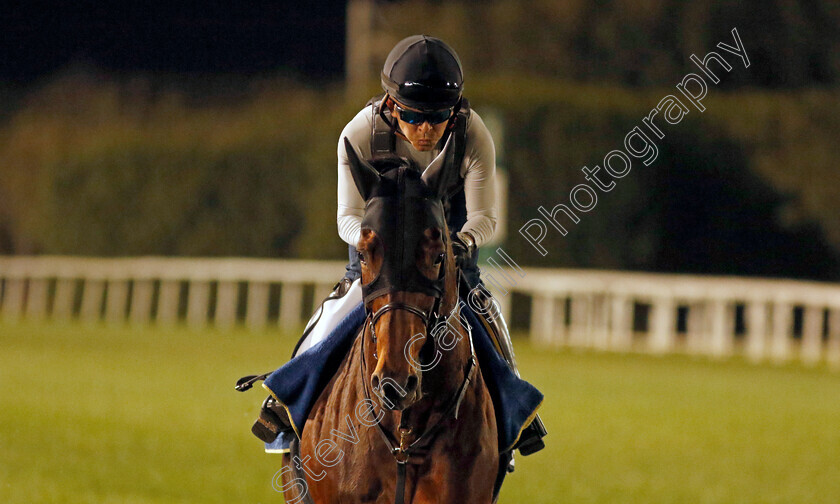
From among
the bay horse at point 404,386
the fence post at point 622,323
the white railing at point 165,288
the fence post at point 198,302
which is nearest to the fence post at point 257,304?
the white railing at point 165,288

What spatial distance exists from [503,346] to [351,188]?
92cm

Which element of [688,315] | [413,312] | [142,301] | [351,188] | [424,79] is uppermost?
[424,79]

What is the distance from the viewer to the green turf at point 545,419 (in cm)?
823

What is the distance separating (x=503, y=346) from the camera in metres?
5.29

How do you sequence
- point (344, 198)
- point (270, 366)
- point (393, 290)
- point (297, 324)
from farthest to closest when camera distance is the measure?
point (297, 324) → point (270, 366) → point (344, 198) → point (393, 290)

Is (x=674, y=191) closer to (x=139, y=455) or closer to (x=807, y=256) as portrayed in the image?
(x=807, y=256)

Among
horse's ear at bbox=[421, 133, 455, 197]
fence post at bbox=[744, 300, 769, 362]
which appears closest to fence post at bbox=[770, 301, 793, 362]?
fence post at bbox=[744, 300, 769, 362]

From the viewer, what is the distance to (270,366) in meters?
14.8

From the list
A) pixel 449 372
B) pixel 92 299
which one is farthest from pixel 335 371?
pixel 92 299

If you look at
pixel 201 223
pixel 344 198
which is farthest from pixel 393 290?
pixel 201 223

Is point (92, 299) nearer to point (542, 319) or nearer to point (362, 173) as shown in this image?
point (542, 319)

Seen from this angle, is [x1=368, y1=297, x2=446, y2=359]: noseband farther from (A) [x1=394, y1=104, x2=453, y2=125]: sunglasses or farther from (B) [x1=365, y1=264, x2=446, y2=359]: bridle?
(A) [x1=394, y1=104, x2=453, y2=125]: sunglasses

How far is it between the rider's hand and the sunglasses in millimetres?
420

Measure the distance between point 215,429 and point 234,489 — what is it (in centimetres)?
269
